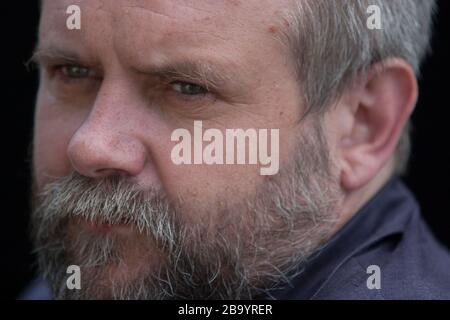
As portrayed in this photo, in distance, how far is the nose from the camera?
1.70 meters

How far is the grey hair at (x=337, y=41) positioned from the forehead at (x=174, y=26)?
77 mm

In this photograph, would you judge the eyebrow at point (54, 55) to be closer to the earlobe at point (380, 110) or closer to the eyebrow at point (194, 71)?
the eyebrow at point (194, 71)

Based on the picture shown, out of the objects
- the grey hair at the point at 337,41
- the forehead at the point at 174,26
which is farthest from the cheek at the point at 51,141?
the grey hair at the point at 337,41

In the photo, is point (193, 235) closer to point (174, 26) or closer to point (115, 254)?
point (115, 254)

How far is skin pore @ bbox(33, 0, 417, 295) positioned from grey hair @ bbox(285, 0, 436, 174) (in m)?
0.04

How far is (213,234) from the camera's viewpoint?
178cm

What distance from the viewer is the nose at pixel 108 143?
170 cm

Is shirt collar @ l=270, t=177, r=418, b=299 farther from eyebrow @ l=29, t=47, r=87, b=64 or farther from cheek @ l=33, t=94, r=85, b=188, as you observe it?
eyebrow @ l=29, t=47, r=87, b=64

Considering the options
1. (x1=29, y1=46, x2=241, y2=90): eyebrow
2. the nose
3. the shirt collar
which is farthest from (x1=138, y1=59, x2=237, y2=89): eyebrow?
the shirt collar

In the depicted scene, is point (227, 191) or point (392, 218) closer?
point (227, 191)
